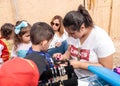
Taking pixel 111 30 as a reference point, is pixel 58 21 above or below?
above

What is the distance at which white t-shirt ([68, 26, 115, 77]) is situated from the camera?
191cm

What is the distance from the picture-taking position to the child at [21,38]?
2.70 meters

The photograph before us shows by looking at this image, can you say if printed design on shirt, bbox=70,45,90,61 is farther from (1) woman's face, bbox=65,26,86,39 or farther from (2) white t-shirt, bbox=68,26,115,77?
(1) woman's face, bbox=65,26,86,39

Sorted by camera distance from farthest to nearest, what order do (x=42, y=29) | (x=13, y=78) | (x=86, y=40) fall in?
(x=86, y=40)
(x=42, y=29)
(x=13, y=78)

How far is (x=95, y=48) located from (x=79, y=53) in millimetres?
157

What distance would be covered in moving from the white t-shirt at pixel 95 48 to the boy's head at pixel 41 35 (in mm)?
338

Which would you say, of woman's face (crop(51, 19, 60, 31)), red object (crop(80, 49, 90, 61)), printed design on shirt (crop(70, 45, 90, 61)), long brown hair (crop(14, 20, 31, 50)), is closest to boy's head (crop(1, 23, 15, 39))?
long brown hair (crop(14, 20, 31, 50))

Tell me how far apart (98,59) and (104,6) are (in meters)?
3.52

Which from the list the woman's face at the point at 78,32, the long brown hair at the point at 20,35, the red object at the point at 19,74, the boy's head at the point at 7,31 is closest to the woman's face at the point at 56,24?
the boy's head at the point at 7,31

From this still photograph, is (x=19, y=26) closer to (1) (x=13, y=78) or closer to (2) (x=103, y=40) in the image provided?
(2) (x=103, y=40)

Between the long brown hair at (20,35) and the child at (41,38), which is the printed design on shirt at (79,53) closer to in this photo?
the child at (41,38)

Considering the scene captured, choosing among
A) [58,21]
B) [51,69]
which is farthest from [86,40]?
[58,21]

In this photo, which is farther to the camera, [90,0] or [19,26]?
[90,0]

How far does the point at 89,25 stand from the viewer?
1922 mm
